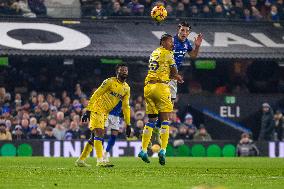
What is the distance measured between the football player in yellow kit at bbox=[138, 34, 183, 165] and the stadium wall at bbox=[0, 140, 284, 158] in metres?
10.1

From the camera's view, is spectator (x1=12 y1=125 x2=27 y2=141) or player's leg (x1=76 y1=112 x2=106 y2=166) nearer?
player's leg (x1=76 y1=112 x2=106 y2=166)

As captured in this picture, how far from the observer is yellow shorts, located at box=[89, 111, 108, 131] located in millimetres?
21688

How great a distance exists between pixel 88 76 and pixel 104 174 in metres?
20.7

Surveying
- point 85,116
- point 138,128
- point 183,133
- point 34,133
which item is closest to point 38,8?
point 34,133

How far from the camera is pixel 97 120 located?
21.7 metres

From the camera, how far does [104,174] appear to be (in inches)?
713

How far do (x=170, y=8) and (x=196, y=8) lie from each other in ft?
3.27

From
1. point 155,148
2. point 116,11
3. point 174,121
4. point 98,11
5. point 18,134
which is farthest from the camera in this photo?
point 116,11

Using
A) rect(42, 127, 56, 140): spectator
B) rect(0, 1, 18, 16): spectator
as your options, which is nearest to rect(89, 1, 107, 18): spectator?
rect(0, 1, 18, 16): spectator

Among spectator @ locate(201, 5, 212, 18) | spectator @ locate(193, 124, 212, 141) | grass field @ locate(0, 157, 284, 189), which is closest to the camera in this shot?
grass field @ locate(0, 157, 284, 189)

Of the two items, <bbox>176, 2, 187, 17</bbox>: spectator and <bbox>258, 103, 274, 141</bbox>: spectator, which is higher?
<bbox>176, 2, 187, 17</bbox>: spectator

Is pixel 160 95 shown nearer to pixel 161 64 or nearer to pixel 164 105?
pixel 164 105

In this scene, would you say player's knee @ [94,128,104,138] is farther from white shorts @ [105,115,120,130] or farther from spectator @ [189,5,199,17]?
spectator @ [189,5,199,17]

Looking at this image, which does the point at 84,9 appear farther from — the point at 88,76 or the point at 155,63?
the point at 155,63
